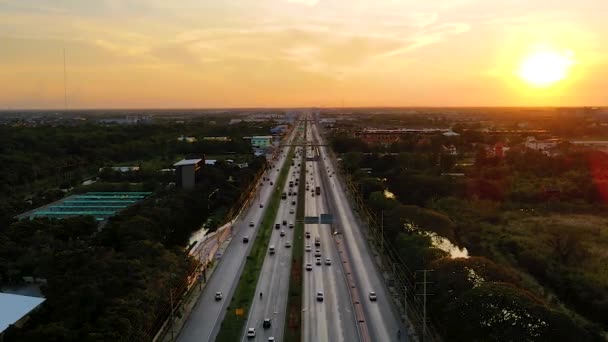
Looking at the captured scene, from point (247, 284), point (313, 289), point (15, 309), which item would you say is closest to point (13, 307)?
point (15, 309)

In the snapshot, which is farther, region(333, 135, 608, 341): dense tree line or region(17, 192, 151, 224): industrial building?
region(17, 192, 151, 224): industrial building

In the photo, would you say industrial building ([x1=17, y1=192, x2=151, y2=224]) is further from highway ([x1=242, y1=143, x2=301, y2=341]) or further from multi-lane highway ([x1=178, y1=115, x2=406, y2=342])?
highway ([x1=242, y1=143, x2=301, y2=341])

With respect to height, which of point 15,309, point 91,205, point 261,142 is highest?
point 261,142

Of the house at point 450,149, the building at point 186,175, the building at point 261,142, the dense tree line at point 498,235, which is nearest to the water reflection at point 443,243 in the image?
the dense tree line at point 498,235

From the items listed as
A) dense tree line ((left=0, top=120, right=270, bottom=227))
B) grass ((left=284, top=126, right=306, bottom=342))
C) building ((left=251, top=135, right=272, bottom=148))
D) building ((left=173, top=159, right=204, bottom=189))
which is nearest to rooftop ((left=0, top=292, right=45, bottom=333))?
grass ((left=284, top=126, right=306, bottom=342))

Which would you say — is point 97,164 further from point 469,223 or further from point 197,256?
point 469,223

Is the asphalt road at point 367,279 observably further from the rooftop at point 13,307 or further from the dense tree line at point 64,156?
the dense tree line at point 64,156

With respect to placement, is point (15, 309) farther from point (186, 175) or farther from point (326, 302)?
point (186, 175)
